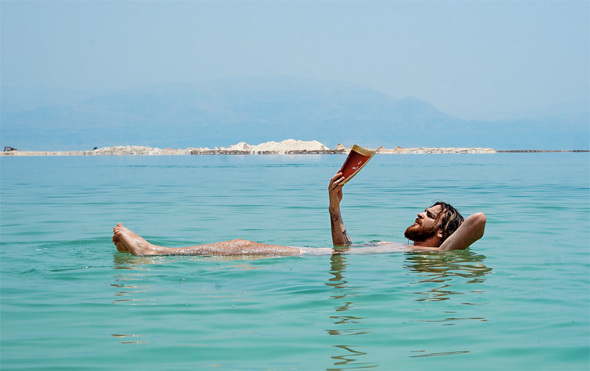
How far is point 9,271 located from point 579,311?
6.84m

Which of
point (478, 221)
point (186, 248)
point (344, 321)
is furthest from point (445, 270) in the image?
point (186, 248)

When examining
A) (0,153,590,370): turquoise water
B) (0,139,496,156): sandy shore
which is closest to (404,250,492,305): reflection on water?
(0,153,590,370): turquoise water

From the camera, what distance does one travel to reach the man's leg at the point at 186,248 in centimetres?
859

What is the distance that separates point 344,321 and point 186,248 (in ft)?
12.0

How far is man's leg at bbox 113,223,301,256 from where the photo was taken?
28.2 feet

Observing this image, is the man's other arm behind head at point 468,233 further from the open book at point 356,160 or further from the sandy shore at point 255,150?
the sandy shore at point 255,150

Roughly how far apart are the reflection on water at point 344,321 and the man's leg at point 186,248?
1020 millimetres

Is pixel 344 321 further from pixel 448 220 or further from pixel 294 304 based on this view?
pixel 448 220

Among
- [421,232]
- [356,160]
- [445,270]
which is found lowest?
[445,270]

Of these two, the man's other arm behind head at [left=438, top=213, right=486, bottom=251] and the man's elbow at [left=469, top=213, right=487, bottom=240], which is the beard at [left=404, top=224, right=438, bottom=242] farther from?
the man's elbow at [left=469, top=213, right=487, bottom=240]

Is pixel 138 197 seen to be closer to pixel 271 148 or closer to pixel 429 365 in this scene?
pixel 429 365

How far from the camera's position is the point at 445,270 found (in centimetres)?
817

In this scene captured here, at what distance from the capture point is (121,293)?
694 cm

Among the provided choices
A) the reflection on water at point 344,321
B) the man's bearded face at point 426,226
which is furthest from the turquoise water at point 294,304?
the man's bearded face at point 426,226
